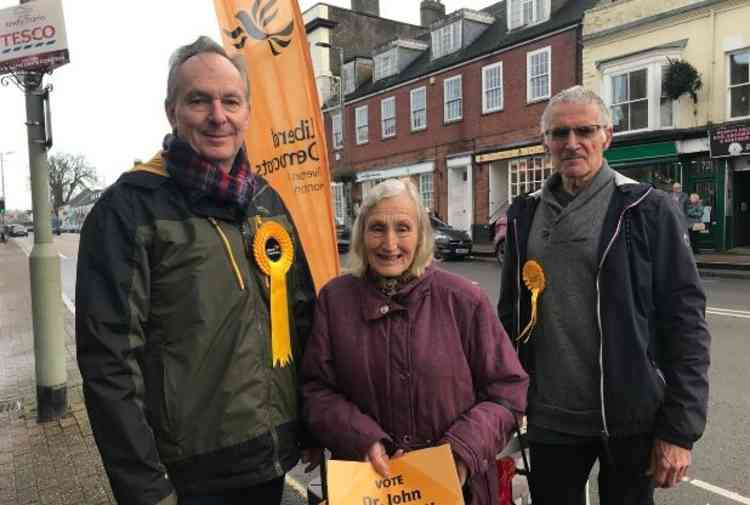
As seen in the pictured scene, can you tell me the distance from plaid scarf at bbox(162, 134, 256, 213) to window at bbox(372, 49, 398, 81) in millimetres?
27241

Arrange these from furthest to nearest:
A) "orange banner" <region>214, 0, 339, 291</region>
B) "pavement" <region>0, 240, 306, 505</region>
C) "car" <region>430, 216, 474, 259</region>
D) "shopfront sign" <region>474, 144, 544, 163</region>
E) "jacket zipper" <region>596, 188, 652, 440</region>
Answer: "shopfront sign" <region>474, 144, 544, 163</region> < "car" <region>430, 216, 474, 259</region> < "orange banner" <region>214, 0, 339, 291</region> < "pavement" <region>0, 240, 306, 505</region> < "jacket zipper" <region>596, 188, 652, 440</region>

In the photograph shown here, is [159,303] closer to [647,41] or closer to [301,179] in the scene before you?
[301,179]

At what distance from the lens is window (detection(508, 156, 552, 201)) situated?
20819mm

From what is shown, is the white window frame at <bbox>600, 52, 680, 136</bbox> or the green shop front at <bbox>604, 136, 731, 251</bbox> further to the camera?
the white window frame at <bbox>600, 52, 680, 136</bbox>

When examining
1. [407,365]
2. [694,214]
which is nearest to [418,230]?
[407,365]

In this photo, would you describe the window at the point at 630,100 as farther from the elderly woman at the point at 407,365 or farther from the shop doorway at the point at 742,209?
the elderly woman at the point at 407,365

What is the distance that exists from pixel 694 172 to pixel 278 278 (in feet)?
→ 56.9

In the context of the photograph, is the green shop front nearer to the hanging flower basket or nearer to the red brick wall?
the hanging flower basket

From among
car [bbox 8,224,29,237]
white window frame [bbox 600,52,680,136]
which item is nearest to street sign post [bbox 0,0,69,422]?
white window frame [bbox 600,52,680,136]

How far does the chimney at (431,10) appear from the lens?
33.5 m

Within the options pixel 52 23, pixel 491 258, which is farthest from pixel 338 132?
pixel 52 23

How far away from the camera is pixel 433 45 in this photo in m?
25.9

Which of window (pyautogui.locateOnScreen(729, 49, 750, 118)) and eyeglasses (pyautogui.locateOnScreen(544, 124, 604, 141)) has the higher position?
window (pyautogui.locateOnScreen(729, 49, 750, 118))

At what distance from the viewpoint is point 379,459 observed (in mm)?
1806
